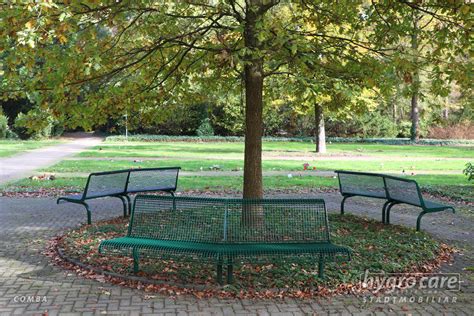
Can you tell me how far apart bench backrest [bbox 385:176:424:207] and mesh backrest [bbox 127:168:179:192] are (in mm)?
3809

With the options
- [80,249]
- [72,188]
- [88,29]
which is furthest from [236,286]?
[72,188]

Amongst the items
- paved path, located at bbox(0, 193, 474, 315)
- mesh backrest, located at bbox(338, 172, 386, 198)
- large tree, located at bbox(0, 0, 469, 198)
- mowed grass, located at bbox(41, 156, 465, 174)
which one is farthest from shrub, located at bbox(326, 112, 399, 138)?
paved path, located at bbox(0, 193, 474, 315)

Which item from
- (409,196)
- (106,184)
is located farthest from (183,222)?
(409,196)

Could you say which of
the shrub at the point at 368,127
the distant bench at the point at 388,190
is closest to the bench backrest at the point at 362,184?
the distant bench at the point at 388,190

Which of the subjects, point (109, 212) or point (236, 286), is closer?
point (236, 286)

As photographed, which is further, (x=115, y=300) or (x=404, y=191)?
(x=404, y=191)

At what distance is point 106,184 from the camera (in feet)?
25.0

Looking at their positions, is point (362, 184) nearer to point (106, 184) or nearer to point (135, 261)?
point (106, 184)

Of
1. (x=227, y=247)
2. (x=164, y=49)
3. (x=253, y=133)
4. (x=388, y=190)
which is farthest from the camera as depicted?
(x=388, y=190)

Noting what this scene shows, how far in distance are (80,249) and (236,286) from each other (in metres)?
2.30

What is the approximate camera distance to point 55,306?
408cm

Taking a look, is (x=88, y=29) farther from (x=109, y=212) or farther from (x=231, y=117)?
(x=231, y=117)

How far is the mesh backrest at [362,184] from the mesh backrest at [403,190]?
160 millimetres

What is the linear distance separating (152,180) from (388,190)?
→ 4.11 metres
